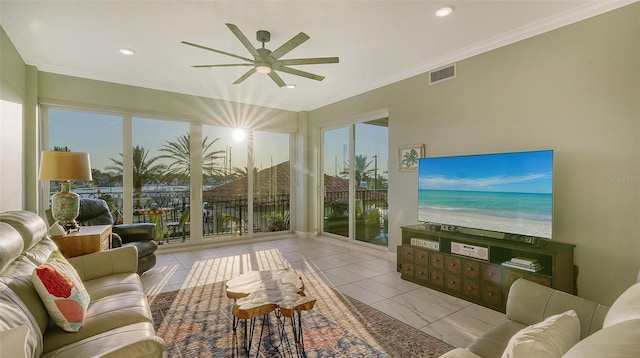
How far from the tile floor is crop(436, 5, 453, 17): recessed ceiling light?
282 cm

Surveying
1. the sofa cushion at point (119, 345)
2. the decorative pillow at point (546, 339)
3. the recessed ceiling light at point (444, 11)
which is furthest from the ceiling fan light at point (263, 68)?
the decorative pillow at point (546, 339)

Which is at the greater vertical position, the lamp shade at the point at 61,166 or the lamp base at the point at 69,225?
the lamp shade at the point at 61,166

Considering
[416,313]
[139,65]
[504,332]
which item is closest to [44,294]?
[504,332]

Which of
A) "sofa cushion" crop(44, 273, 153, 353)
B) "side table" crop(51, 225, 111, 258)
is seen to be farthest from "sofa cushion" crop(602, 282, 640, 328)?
"side table" crop(51, 225, 111, 258)

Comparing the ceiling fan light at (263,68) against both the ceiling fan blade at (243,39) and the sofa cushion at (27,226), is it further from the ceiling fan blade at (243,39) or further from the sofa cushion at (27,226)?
the sofa cushion at (27,226)

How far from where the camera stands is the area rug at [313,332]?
2156 millimetres

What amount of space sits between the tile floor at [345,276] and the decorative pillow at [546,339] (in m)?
1.31

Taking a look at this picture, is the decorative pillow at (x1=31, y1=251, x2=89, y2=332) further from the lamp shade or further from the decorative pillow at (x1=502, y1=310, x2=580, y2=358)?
the decorative pillow at (x1=502, y1=310, x2=580, y2=358)

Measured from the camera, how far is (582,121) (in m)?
2.75

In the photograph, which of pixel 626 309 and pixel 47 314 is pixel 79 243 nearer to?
pixel 47 314

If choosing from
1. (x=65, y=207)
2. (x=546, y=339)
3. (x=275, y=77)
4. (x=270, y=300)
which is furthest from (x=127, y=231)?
(x=546, y=339)

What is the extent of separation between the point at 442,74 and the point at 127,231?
4621 millimetres

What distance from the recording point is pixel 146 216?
16.4 ft

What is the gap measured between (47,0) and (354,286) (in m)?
4.10
